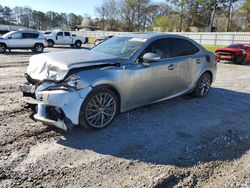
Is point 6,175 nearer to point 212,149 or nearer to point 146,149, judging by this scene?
point 146,149

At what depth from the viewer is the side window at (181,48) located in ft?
19.6

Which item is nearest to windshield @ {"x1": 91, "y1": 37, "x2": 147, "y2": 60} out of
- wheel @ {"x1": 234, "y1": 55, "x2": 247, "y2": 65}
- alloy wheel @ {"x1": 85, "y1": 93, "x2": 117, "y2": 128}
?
alloy wheel @ {"x1": 85, "y1": 93, "x2": 117, "y2": 128}

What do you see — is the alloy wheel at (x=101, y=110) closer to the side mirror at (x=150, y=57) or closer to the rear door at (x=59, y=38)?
the side mirror at (x=150, y=57)

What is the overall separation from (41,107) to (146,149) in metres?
1.75

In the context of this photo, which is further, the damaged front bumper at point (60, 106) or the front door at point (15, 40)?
the front door at point (15, 40)

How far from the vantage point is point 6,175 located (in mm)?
3252

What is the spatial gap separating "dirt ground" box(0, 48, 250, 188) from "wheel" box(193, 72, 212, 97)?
3.33 ft

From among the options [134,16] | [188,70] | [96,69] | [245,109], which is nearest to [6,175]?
[96,69]

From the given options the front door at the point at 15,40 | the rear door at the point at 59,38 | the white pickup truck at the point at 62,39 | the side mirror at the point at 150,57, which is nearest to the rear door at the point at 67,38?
the white pickup truck at the point at 62,39

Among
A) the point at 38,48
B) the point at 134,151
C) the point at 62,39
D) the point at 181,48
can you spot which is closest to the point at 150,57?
the point at 181,48

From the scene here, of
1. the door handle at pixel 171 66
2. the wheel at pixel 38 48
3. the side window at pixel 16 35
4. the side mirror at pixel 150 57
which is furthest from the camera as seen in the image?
the wheel at pixel 38 48

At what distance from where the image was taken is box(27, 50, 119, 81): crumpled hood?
4.31 m

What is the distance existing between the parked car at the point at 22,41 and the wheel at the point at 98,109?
1698 centimetres

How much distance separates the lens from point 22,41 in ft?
65.1
